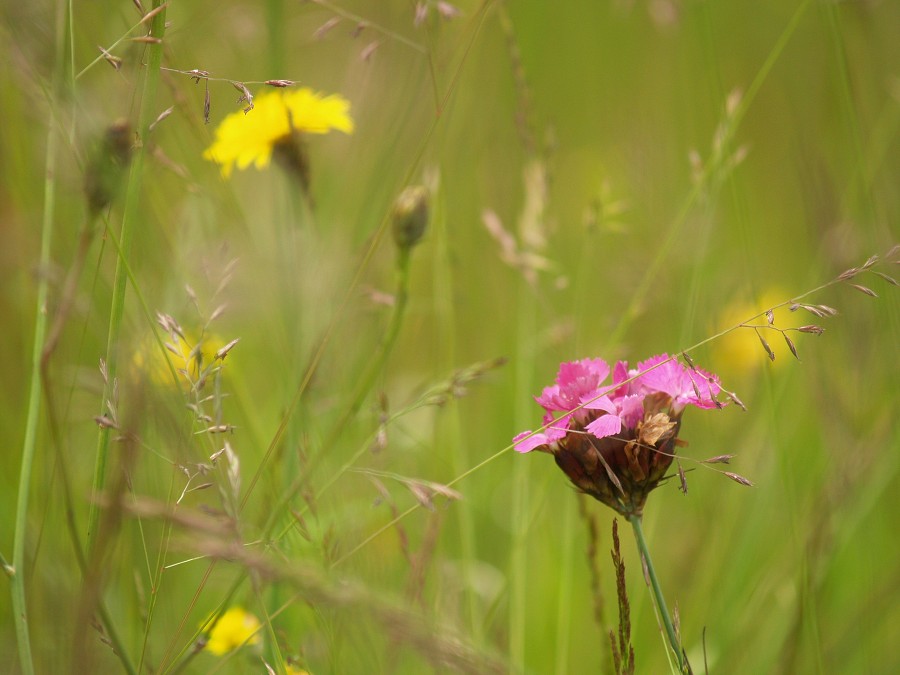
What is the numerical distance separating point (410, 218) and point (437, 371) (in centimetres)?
48

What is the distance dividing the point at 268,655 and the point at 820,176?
808 mm

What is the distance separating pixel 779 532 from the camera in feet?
4.10

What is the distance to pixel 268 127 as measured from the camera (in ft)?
3.57

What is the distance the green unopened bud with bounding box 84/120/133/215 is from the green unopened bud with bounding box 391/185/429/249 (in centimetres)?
34

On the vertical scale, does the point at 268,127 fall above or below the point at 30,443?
above

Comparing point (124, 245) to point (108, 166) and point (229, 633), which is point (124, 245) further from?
point (229, 633)

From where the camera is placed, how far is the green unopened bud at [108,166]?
0.53 meters

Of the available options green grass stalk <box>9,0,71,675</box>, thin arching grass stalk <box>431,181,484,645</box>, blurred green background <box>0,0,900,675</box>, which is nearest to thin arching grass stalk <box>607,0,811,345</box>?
blurred green background <box>0,0,900,675</box>

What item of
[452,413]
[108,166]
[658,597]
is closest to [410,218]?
[452,413]

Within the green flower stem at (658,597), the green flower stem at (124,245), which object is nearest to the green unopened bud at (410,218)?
the green flower stem at (124,245)

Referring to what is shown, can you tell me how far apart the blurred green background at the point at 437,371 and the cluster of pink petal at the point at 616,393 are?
2.9 inches

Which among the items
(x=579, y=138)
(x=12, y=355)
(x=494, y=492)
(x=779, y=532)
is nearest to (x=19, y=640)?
(x=12, y=355)

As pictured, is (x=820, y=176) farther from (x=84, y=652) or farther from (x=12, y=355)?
(x=12, y=355)

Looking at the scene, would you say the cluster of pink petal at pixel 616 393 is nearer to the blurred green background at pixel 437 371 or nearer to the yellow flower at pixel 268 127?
the blurred green background at pixel 437 371
